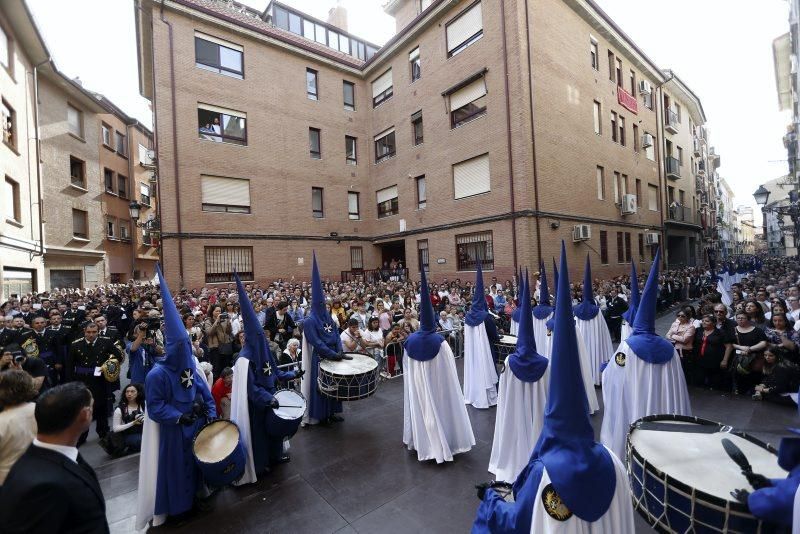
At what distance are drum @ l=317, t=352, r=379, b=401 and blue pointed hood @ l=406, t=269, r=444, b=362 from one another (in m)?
0.62

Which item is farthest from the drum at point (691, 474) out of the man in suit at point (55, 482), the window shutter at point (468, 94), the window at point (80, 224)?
the window at point (80, 224)

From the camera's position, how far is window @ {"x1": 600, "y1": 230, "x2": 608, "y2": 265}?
18.7 meters

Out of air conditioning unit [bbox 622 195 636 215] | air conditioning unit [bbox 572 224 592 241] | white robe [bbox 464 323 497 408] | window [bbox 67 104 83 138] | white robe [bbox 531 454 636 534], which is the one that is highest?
window [bbox 67 104 83 138]

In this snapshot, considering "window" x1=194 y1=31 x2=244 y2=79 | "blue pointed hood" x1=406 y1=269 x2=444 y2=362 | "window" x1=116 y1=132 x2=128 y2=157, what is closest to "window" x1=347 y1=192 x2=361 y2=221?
"window" x1=194 y1=31 x2=244 y2=79

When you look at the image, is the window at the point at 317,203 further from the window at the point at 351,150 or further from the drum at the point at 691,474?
the drum at the point at 691,474

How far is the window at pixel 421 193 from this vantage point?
19.3m

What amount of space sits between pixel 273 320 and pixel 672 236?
28.0 m

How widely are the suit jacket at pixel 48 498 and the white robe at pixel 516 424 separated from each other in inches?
140

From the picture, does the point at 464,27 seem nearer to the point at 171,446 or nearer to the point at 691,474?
the point at 171,446

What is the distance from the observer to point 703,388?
7.13 meters

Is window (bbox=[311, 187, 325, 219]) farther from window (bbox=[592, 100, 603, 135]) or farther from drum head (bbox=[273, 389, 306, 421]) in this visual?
drum head (bbox=[273, 389, 306, 421])

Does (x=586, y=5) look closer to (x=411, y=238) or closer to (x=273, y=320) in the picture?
(x=411, y=238)

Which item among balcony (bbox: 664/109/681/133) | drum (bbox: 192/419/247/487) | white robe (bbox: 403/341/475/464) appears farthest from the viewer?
balcony (bbox: 664/109/681/133)

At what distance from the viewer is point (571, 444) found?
2.08 meters
